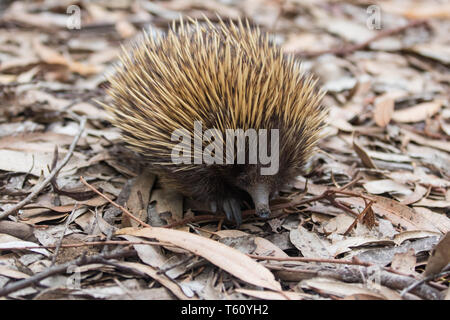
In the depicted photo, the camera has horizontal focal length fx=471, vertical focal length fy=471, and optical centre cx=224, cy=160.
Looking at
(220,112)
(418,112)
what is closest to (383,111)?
(418,112)

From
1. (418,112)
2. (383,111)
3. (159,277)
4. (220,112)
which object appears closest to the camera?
(159,277)

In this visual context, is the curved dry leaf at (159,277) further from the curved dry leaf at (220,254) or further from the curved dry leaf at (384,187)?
the curved dry leaf at (384,187)

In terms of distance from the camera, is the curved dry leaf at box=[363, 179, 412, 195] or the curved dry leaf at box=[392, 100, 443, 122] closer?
the curved dry leaf at box=[363, 179, 412, 195]

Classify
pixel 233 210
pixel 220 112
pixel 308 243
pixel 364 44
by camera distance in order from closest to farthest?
pixel 220 112
pixel 308 243
pixel 233 210
pixel 364 44

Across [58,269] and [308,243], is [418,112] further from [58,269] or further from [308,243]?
[58,269]

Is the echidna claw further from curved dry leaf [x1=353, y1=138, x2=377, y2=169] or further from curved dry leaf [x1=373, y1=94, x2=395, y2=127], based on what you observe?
curved dry leaf [x1=373, y1=94, x2=395, y2=127]

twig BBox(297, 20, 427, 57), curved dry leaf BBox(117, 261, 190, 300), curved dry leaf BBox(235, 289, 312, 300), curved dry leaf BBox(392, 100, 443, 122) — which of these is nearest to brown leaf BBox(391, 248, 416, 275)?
curved dry leaf BBox(235, 289, 312, 300)

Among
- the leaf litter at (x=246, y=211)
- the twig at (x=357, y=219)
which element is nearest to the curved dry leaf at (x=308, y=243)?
the leaf litter at (x=246, y=211)
